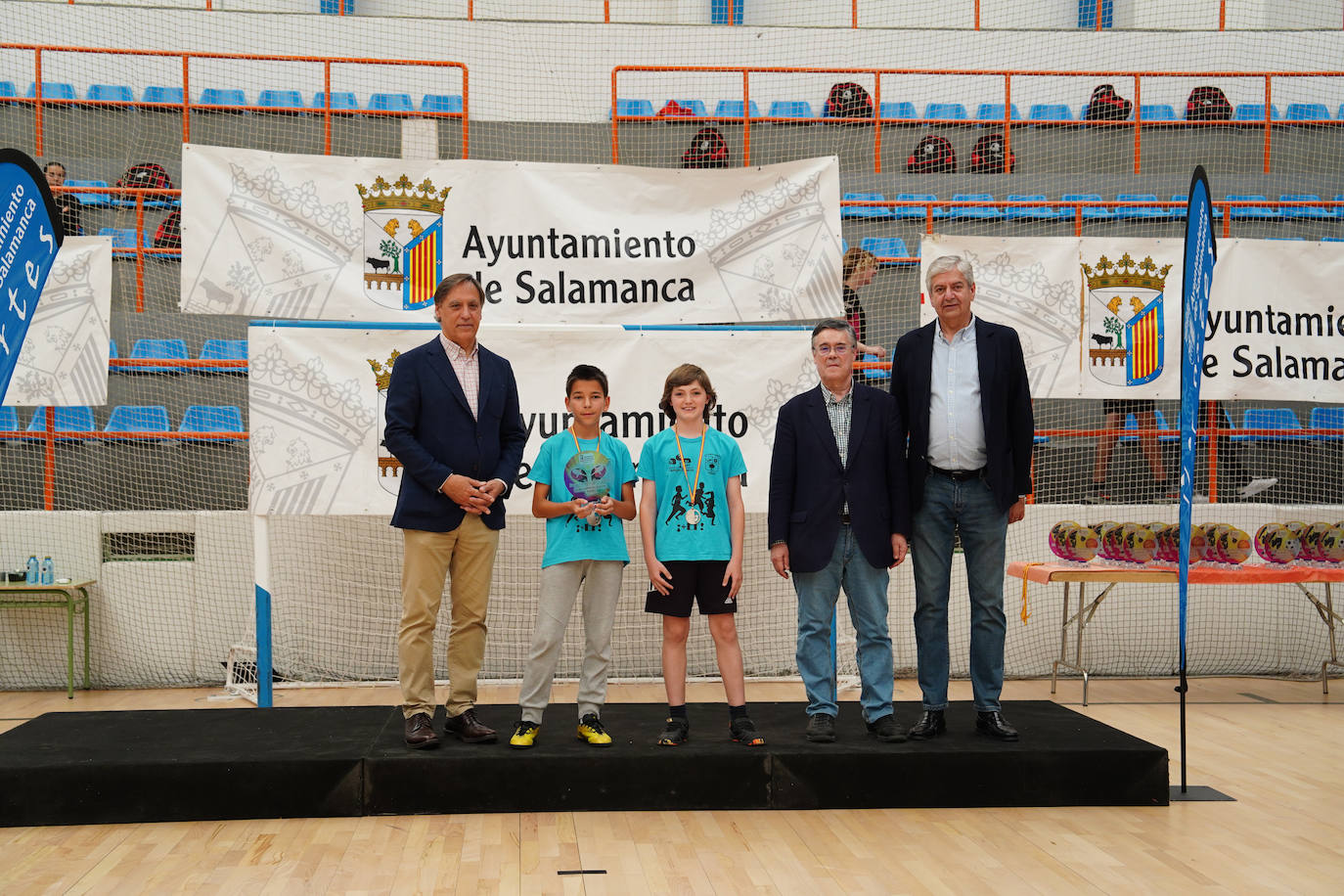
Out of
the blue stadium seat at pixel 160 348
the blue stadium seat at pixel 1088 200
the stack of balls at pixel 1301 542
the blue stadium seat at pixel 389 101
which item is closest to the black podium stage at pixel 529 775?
the stack of balls at pixel 1301 542

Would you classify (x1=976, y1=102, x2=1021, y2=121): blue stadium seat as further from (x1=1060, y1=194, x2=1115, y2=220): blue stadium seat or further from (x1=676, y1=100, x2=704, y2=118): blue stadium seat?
(x1=676, y1=100, x2=704, y2=118): blue stadium seat

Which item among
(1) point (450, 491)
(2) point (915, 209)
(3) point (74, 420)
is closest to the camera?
(1) point (450, 491)

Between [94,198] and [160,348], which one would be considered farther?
[94,198]

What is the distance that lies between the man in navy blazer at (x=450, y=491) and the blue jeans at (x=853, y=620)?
119 cm

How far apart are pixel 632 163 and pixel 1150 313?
4821mm

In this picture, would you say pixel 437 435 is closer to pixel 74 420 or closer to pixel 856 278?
pixel 856 278

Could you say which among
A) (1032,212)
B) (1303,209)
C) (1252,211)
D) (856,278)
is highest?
(1303,209)

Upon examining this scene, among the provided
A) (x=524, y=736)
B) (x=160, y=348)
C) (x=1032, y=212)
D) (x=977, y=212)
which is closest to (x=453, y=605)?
(x=524, y=736)

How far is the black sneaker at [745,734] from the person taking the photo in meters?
3.95

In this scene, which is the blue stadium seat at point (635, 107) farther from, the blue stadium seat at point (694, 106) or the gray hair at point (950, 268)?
the gray hair at point (950, 268)

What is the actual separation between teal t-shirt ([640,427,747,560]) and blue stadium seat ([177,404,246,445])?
15.1 feet

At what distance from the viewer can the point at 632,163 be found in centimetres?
964

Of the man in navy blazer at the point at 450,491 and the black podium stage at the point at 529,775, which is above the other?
the man in navy blazer at the point at 450,491

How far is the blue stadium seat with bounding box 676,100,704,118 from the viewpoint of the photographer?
11027mm
